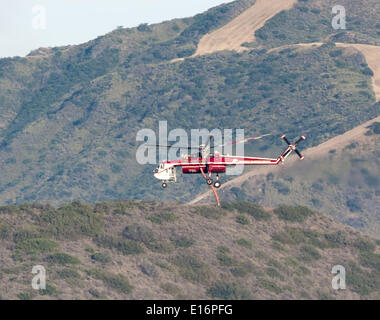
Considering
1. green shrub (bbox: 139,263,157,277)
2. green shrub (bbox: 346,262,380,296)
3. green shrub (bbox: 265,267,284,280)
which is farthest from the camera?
green shrub (bbox: 346,262,380,296)

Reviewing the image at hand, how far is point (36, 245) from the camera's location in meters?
156

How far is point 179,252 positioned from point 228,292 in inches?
516

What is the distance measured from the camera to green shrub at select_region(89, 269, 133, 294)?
146000 mm

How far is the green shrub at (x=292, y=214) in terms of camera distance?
178 m

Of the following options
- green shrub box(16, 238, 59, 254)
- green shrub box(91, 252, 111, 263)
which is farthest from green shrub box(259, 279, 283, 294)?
green shrub box(16, 238, 59, 254)

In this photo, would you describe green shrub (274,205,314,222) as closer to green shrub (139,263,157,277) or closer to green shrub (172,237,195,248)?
green shrub (172,237,195,248)

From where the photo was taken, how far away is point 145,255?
159 metres

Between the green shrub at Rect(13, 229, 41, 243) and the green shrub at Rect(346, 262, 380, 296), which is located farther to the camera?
the green shrub at Rect(346, 262, 380, 296)

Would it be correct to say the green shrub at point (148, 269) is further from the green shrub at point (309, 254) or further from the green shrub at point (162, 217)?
the green shrub at point (309, 254)

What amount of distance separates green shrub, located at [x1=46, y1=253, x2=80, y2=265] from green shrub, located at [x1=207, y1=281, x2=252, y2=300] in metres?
20.9

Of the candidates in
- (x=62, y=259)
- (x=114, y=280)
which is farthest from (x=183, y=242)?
(x=62, y=259)
